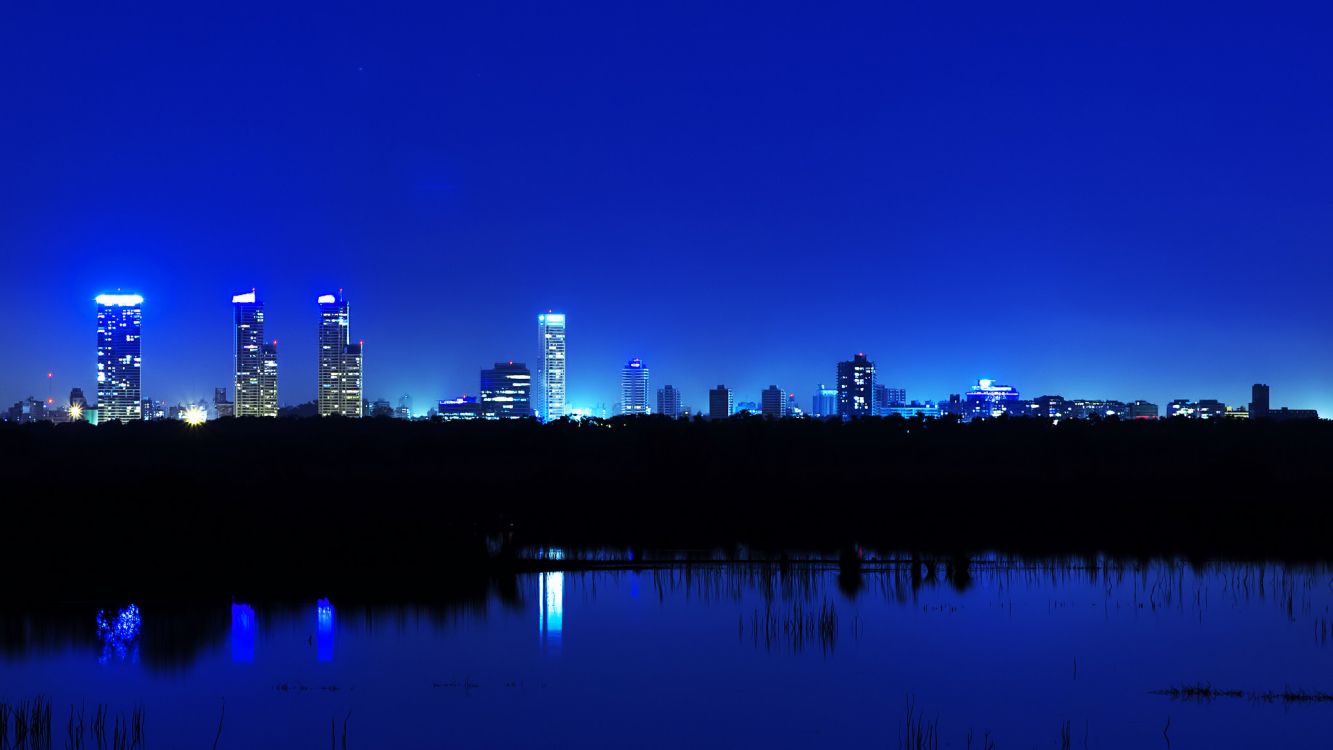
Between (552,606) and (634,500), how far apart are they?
21535 mm

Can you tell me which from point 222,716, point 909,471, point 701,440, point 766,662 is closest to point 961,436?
point 909,471

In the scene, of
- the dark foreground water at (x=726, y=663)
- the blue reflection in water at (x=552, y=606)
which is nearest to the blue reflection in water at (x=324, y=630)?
the dark foreground water at (x=726, y=663)

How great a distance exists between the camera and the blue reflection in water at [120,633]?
25156mm

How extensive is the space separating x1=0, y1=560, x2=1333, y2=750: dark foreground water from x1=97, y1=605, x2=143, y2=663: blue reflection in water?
0.09 metres

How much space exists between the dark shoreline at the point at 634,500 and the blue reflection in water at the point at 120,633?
308 centimetres

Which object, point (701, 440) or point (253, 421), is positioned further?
point (253, 421)

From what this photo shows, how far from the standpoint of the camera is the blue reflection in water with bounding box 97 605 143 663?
25.2 meters

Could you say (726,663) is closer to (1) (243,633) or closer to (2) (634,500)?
(1) (243,633)

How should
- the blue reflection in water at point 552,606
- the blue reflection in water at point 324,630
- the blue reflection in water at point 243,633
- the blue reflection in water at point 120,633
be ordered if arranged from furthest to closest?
the blue reflection in water at point 552,606 < the blue reflection in water at point 324,630 < the blue reflection in water at point 243,633 < the blue reflection in water at point 120,633

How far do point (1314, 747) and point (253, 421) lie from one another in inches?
5181

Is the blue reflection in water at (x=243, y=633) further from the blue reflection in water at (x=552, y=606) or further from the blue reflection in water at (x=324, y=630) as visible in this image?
the blue reflection in water at (x=552, y=606)

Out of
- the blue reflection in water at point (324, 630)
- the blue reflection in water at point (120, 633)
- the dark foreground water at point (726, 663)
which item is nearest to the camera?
the dark foreground water at point (726, 663)

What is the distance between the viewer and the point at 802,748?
63.5 feet

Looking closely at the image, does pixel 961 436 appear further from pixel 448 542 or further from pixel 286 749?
pixel 286 749
